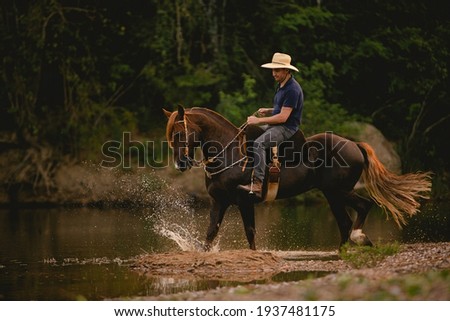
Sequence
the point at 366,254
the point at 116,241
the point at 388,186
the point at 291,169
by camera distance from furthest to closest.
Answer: the point at 116,241, the point at 388,186, the point at 291,169, the point at 366,254

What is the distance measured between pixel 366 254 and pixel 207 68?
14.6 m

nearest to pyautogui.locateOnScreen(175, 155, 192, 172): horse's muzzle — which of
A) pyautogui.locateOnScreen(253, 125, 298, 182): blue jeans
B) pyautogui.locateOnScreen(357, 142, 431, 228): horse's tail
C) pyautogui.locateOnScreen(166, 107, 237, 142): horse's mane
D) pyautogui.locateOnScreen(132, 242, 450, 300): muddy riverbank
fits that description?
pyautogui.locateOnScreen(166, 107, 237, 142): horse's mane

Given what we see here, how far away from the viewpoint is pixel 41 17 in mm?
24047

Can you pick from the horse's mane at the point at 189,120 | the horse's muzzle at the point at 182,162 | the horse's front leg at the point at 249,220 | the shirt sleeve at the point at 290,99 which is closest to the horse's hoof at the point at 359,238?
the horse's front leg at the point at 249,220

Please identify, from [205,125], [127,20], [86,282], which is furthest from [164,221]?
A: [127,20]

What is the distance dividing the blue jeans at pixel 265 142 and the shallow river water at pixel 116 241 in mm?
1178

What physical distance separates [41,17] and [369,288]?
1615 cm

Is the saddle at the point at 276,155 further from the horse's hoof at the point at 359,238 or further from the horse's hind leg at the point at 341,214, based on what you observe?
the horse's hoof at the point at 359,238

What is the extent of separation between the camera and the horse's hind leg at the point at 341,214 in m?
14.0

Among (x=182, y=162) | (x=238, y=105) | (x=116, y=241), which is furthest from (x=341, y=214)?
(x=238, y=105)

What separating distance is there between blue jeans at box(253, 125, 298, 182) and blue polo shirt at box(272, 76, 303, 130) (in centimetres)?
10

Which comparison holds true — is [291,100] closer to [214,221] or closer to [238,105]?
[214,221]

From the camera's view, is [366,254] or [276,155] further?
[276,155]

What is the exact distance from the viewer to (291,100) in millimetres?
12852
